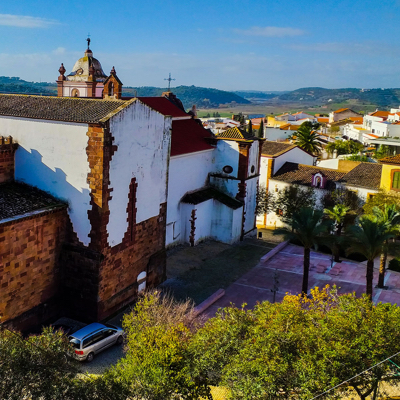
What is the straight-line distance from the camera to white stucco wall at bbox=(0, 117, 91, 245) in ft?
63.3

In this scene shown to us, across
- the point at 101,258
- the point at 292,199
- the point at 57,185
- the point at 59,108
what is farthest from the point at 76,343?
the point at 292,199

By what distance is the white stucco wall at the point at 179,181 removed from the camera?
2944cm

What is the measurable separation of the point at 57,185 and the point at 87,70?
700 inches

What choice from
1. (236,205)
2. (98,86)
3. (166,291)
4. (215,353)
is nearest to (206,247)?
(236,205)

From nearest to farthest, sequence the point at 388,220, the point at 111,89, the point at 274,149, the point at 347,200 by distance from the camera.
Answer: the point at 388,220 → the point at 111,89 → the point at 347,200 → the point at 274,149

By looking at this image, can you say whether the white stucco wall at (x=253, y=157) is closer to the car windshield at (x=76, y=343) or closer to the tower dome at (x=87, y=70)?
the tower dome at (x=87, y=70)

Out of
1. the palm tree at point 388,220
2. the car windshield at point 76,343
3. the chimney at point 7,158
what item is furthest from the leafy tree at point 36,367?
the palm tree at point 388,220

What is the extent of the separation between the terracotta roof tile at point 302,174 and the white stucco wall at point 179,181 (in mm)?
10318

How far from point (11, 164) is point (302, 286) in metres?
15.4

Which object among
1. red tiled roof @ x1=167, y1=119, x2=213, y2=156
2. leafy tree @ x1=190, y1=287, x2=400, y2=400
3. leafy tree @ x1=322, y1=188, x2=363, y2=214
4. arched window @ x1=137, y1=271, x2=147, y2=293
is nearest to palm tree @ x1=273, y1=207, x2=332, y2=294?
arched window @ x1=137, y1=271, x2=147, y2=293

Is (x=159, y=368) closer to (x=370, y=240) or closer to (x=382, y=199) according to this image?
(x=370, y=240)

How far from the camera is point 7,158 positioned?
67.1 feet

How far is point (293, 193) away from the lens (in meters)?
39.6

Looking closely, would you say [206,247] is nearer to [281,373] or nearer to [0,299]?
[0,299]
